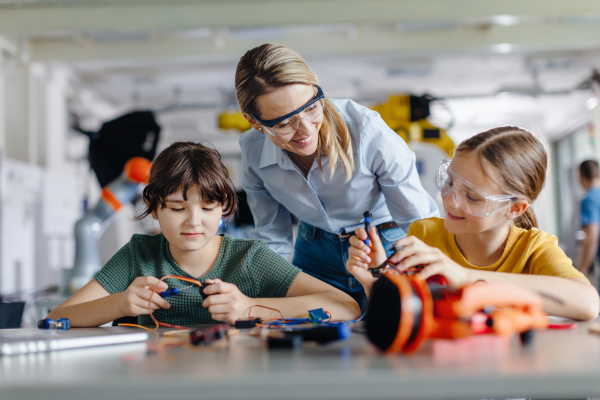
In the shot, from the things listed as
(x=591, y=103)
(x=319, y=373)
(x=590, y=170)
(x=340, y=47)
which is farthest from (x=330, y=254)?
(x=591, y=103)

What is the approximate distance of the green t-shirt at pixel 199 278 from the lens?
1175 millimetres

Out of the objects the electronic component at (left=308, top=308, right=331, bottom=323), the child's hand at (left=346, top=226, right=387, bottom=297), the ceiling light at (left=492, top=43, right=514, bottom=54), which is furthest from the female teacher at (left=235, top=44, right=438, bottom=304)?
the ceiling light at (left=492, top=43, right=514, bottom=54)

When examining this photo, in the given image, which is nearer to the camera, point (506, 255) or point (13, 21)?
point (506, 255)

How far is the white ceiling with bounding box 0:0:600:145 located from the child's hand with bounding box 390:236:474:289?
53cm

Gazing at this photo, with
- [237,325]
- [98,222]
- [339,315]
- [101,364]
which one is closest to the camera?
[101,364]

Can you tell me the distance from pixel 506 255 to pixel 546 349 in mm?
526

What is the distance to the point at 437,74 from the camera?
245 inches


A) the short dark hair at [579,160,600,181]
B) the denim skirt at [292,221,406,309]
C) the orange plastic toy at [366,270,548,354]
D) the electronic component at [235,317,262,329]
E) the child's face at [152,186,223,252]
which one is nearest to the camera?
the orange plastic toy at [366,270,548,354]

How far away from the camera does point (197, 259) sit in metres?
1.22

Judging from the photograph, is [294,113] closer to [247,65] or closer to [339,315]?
[247,65]

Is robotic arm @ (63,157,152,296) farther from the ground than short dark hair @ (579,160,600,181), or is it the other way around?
short dark hair @ (579,160,600,181)

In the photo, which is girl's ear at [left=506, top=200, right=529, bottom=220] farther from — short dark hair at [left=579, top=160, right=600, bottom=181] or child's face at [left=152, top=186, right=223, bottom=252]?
short dark hair at [left=579, top=160, right=600, bottom=181]

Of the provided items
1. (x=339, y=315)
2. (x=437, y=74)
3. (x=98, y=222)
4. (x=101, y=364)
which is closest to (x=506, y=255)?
(x=339, y=315)

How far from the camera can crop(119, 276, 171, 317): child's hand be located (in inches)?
37.0
